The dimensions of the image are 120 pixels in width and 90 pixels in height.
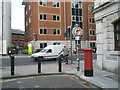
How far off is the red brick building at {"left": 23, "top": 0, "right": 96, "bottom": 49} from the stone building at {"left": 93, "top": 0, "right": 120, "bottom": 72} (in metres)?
23.6

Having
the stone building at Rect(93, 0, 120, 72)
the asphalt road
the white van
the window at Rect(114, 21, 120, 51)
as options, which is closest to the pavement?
the asphalt road

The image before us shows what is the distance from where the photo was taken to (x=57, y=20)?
3534 centimetres

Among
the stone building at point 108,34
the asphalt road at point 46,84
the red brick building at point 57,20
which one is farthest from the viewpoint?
the red brick building at point 57,20

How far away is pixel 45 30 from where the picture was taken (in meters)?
34.0

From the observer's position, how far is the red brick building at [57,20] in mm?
33531

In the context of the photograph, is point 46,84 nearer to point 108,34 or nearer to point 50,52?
point 108,34

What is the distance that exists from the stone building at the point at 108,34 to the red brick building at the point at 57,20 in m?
23.6

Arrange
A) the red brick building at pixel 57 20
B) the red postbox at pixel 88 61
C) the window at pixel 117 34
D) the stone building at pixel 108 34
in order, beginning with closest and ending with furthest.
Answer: the red postbox at pixel 88 61 < the stone building at pixel 108 34 < the window at pixel 117 34 < the red brick building at pixel 57 20

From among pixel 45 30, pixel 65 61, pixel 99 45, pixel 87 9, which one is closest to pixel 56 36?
pixel 45 30

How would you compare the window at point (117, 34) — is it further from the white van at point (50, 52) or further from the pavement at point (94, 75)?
the white van at point (50, 52)

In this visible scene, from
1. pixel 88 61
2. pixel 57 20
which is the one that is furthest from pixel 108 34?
pixel 57 20

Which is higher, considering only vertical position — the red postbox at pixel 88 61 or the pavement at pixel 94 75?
the red postbox at pixel 88 61

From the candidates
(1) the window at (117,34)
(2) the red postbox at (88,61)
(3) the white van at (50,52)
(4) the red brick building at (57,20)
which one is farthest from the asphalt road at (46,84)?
(4) the red brick building at (57,20)

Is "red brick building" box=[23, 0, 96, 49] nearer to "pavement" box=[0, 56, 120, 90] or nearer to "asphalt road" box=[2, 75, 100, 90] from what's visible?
"pavement" box=[0, 56, 120, 90]
